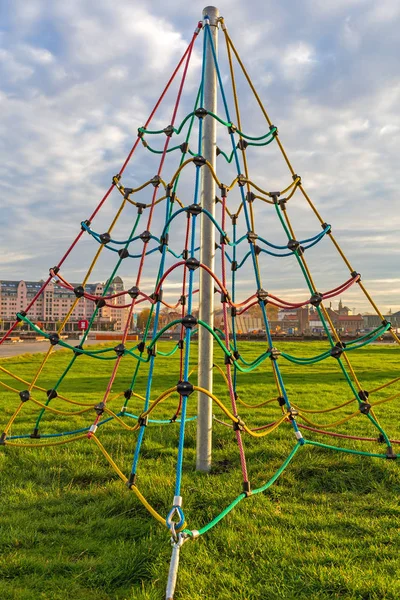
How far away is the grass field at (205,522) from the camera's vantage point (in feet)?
7.53

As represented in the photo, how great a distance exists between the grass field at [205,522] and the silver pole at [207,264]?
0.34 metres

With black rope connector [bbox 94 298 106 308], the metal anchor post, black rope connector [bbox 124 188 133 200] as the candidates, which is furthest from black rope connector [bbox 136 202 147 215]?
the metal anchor post

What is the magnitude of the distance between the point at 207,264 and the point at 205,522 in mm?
2013

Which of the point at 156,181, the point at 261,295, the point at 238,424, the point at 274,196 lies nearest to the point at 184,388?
the point at 238,424

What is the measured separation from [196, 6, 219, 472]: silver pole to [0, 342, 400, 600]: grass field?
→ 34 cm

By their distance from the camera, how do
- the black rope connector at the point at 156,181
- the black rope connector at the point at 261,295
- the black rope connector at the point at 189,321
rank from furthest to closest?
the black rope connector at the point at 156,181
the black rope connector at the point at 261,295
the black rope connector at the point at 189,321

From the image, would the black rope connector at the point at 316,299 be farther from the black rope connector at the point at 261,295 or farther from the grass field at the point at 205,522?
the grass field at the point at 205,522

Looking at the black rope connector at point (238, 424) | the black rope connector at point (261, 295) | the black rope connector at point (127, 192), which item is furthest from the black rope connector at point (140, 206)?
the black rope connector at point (238, 424)

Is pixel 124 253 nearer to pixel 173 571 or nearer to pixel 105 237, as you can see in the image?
pixel 105 237

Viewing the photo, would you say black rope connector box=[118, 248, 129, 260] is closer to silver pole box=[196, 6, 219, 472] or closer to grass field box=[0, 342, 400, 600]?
silver pole box=[196, 6, 219, 472]

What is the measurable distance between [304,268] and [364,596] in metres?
2.56

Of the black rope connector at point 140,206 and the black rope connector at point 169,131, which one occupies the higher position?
the black rope connector at point 169,131

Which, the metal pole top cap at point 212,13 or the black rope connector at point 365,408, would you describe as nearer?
the black rope connector at point 365,408

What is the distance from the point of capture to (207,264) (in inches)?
158
